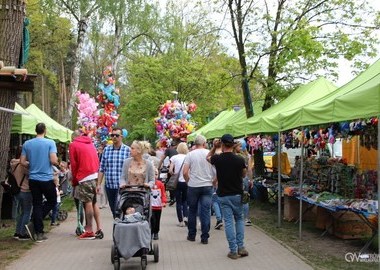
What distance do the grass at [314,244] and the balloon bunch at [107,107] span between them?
31.6 ft

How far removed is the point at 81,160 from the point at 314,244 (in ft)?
14.1

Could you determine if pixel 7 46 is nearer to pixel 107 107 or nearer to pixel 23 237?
pixel 23 237

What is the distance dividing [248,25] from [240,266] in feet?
36.8

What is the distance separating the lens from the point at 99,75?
157 feet

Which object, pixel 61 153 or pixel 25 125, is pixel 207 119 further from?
pixel 25 125

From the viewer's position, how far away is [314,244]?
8.78 meters

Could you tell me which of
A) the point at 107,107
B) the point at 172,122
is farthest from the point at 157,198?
the point at 172,122

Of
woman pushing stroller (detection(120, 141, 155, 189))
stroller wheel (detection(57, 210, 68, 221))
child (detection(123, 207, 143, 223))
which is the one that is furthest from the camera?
stroller wheel (detection(57, 210, 68, 221))

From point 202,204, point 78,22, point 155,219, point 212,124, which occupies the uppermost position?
point 78,22

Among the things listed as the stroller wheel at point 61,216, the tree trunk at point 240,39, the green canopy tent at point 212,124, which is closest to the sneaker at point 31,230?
the stroller wheel at point 61,216

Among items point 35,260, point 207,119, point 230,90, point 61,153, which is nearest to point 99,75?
point 207,119

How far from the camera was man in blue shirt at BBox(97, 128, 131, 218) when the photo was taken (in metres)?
8.59

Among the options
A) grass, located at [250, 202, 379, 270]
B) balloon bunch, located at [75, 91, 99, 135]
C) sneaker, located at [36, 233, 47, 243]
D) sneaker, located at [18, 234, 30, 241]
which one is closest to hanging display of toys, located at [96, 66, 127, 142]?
balloon bunch, located at [75, 91, 99, 135]

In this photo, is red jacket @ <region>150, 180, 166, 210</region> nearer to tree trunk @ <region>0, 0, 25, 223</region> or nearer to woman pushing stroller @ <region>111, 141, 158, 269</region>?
woman pushing stroller @ <region>111, 141, 158, 269</region>
